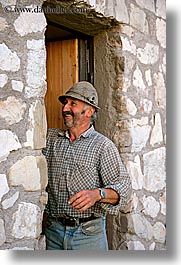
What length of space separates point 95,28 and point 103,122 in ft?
1.08

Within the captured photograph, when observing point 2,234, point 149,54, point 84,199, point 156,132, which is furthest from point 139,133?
point 2,234

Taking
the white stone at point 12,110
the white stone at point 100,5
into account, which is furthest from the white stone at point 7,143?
the white stone at point 100,5

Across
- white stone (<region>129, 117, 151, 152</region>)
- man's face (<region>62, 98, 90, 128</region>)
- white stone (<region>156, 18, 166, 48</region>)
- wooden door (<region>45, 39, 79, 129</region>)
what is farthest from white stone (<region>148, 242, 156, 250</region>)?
white stone (<region>156, 18, 166, 48</region>)

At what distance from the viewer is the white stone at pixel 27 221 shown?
4.48 feet

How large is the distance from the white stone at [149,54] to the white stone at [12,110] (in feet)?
2.08

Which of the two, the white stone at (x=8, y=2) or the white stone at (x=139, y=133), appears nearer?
the white stone at (x=8, y=2)

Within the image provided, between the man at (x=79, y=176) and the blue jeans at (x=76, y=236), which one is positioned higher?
the man at (x=79, y=176)

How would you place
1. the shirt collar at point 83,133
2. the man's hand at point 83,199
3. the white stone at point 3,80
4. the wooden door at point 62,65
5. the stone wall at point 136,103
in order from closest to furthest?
the white stone at point 3,80
the man's hand at point 83,199
the shirt collar at point 83,133
the stone wall at point 136,103
the wooden door at point 62,65

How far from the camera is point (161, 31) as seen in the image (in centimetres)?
179

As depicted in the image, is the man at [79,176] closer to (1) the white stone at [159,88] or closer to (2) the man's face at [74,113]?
(2) the man's face at [74,113]

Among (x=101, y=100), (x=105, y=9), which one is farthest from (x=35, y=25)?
(x=101, y=100)

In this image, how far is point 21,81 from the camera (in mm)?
1370

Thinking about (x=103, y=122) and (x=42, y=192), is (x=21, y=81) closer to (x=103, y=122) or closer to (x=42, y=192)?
(x=42, y=192)

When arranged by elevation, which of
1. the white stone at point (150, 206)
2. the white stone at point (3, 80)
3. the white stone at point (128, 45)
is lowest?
the white stone at point (150, 206)
